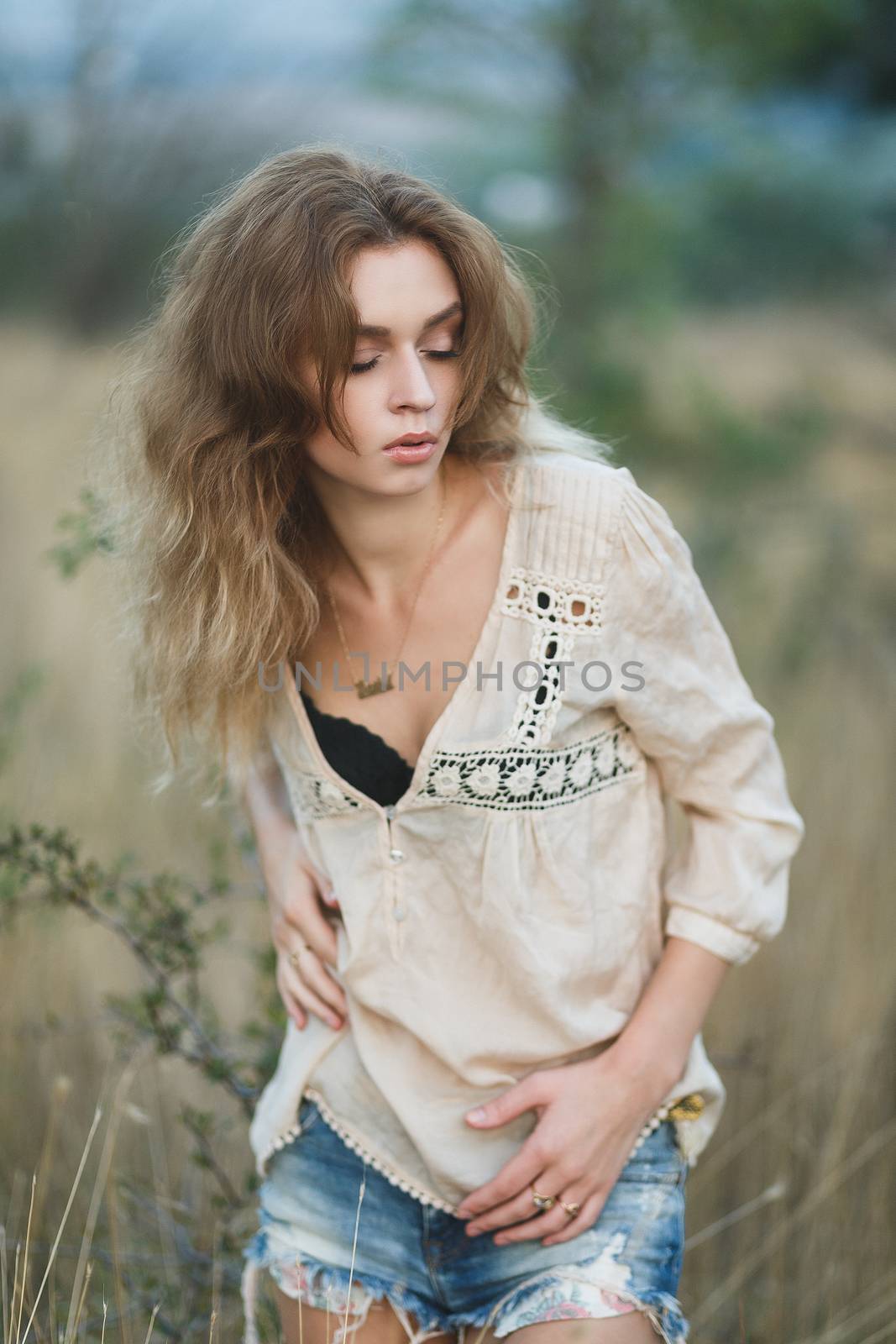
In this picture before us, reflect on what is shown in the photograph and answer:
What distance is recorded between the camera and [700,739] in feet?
4.87

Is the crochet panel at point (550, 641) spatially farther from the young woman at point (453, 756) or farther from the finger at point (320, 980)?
the finger at point (320, 980)

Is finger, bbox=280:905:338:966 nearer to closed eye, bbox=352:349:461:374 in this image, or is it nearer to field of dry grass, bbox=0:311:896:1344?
field of dry grass, bbox=0:311:896:1344

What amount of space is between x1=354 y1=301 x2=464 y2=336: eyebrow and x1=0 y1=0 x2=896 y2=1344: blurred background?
0.73 feet

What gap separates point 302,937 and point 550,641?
552mm

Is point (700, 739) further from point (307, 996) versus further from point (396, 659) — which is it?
point (307, 996)

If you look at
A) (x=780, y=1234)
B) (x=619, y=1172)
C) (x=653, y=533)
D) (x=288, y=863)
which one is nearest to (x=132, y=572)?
(x=288, y=863)

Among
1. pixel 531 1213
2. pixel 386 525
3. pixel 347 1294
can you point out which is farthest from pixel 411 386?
pixel 347 1294

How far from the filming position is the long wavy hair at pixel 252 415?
135cm

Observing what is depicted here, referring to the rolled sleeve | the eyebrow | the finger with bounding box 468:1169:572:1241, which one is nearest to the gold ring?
the finger with bounding box 468:1169:572:1241

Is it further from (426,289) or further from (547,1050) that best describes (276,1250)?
(426,289)

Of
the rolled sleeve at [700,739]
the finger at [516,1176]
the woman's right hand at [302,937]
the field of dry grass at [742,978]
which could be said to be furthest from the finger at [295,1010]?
the rolled sleeve at [700,739]

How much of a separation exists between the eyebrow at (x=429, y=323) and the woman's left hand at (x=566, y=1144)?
86cm

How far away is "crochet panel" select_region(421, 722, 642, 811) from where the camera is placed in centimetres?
144

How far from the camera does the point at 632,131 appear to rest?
21.6ft
